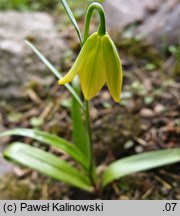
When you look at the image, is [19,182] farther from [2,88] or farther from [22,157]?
[2,88]

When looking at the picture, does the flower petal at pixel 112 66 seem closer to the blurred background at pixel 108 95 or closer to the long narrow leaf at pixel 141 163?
the long narrow leaf at pixel 141 163

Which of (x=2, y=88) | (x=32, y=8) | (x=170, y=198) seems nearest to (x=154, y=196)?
(x=170, y=198)

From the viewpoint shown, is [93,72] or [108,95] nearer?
[93,72]

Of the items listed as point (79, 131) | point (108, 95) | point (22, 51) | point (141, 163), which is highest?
point (22, 51)

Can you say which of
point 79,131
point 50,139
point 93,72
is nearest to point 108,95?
point 79,131

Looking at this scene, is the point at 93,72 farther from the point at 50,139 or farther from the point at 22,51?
the point at 22,51

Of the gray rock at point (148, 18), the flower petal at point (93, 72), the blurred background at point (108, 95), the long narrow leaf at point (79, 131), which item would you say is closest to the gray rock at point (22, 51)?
the blurred background at point (108, 95)

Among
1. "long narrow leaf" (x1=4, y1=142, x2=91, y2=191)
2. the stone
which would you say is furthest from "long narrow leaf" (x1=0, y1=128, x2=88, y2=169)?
the stone
